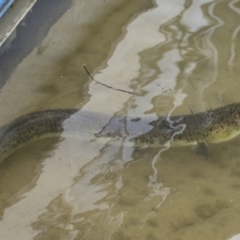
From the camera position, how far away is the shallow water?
3945mm

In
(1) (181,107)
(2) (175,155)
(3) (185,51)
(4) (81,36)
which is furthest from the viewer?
(4) (81,36)

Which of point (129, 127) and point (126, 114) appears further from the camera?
point (126, 114)

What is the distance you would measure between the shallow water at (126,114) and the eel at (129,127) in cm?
10

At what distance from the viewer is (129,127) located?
180 inches

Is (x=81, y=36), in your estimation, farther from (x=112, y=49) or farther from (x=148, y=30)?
(x=148, y=30)

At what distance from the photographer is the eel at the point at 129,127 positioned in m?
4.41

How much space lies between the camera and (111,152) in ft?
14.8

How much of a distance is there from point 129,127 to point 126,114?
278 mm

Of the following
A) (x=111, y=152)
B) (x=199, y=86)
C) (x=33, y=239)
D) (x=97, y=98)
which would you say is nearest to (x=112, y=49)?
(x=97, y=98)

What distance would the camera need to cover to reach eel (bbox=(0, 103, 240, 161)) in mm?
4414

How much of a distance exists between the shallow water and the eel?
10 centimetres

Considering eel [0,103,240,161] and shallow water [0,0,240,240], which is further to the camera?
eel [0,103,240,161]

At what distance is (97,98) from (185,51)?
1336 millimetres

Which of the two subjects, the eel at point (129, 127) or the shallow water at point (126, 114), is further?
the eel at point (129, 127)
